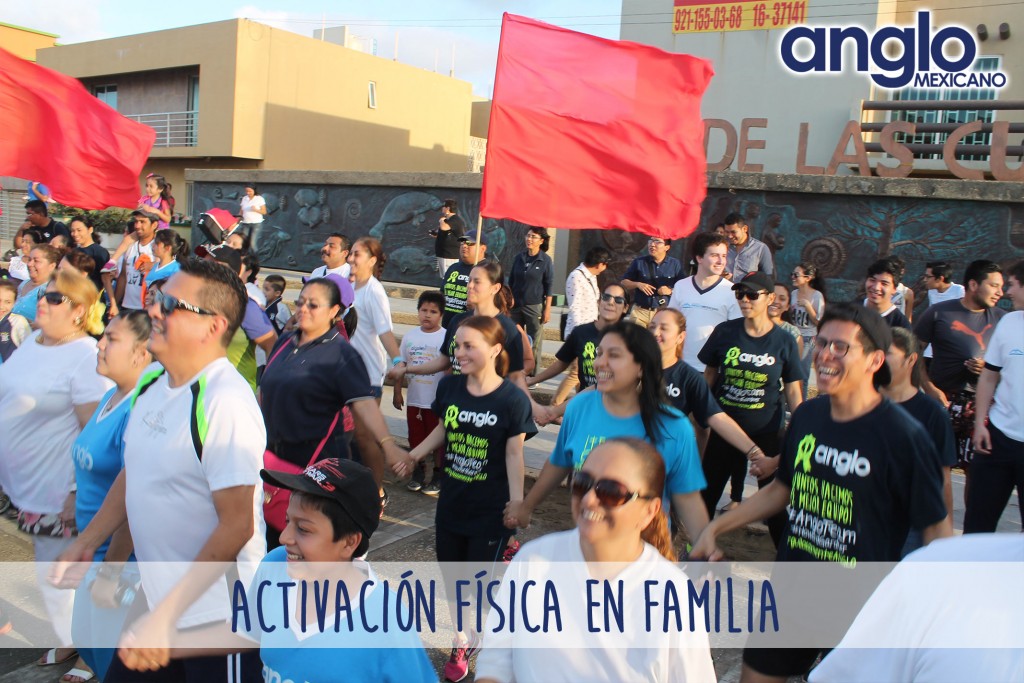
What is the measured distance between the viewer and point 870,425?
3059 millimetres

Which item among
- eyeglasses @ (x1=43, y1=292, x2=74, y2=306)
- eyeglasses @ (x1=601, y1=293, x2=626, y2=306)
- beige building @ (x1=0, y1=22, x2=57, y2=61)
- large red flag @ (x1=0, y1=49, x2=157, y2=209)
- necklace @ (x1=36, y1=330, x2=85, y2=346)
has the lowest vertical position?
necklace @ (x1=36, y1=330, x2=85, y2=346)

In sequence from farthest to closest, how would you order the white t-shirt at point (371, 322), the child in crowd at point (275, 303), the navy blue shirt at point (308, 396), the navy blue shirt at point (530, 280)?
the navy blue shirt at point (530, 280) → the child in crowd at point (275, 303) → the white t-shirt at point (371, 322) → the navy blue shirt at point (308, 396)

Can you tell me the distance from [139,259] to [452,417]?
5.34 metres

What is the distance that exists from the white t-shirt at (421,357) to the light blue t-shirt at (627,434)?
2.95m

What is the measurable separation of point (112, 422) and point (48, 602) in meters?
1.26

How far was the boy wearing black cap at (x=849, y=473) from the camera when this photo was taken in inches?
117

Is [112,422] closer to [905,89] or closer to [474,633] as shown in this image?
[474,633]

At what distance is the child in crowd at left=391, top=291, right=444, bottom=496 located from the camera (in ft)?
21.9

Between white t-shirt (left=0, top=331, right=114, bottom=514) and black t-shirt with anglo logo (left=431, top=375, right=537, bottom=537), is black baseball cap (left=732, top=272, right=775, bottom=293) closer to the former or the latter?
black t-shirt with anglo logo (left=431, top=375, right=537, bottom=537)

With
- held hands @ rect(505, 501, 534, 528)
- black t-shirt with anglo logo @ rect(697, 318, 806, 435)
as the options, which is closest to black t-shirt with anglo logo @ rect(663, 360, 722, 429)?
black t-shirt with anglo logo @ rect(697, 318, 806, 435)

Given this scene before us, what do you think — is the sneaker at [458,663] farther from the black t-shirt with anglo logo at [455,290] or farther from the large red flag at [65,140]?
the large red flag at [65,140]

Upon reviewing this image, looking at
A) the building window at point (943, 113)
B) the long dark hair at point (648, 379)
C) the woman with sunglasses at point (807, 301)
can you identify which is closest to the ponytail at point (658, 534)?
the long dark hair at point (648, 379)

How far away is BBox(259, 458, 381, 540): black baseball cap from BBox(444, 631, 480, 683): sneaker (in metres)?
1.73

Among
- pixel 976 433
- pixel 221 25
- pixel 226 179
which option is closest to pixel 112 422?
pixel 976 433
